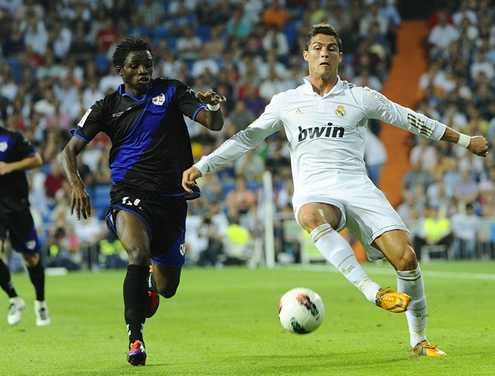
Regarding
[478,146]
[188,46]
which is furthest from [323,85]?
[188,46]

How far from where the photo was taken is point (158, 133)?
26.6ft

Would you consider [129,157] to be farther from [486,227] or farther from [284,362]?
[486,227]

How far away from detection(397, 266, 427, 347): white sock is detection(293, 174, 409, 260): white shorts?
325 mm

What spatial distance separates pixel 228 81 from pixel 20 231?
53.7 ft

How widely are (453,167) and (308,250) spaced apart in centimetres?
439

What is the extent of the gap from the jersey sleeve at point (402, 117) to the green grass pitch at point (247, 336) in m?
1.75

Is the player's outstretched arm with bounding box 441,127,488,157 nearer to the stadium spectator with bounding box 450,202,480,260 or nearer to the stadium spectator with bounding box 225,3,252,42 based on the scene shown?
the stadium spectator with bounding box 450,202,480,260

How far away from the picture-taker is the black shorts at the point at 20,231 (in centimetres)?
1171

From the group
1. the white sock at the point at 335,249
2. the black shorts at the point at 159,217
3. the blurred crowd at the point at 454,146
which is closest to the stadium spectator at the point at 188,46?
the blurred crowd at the point at 454,146

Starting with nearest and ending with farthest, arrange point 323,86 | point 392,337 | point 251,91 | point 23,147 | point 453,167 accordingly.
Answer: point 323,86 → point 392,337 → point 23,147 → point 453,167 → point 251,91

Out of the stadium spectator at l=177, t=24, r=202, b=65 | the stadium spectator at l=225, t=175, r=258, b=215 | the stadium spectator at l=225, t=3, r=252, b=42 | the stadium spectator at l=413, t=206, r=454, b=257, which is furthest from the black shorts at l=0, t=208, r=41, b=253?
the stadium spectator at l=225, t=3, r=252, b=42

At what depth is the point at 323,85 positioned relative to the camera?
796 centimetres

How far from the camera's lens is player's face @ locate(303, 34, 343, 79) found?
7.85 metres

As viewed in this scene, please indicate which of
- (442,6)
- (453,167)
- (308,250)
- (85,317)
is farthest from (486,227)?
(85,317)
